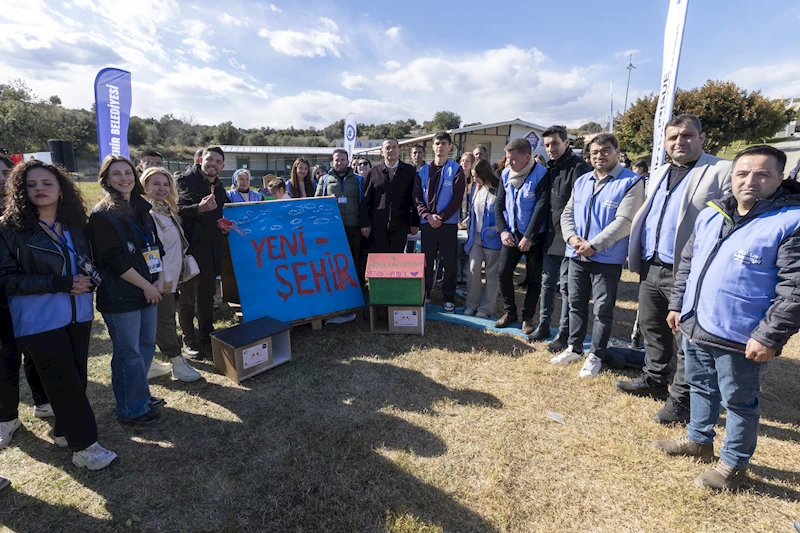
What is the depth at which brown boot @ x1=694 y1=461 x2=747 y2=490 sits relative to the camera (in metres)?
2.27

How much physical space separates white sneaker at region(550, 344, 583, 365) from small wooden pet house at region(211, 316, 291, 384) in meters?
2.67

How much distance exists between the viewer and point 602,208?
3.41 metres

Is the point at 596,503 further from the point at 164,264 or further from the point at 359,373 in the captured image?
the point at 164,264

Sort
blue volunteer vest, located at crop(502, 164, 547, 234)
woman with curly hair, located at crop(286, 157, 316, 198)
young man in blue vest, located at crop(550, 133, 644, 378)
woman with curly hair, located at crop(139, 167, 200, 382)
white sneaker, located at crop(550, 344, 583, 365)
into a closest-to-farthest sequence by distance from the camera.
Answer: woman with curly hair, located at crop(139, 167, 200, 382), young man in blue vest, located at crop(550, 133, 644, 378), white sneaker, located at crop(550, 344, 583, 365), blue volunteer vest, located at crop(502, 164, 547, 234), woman with curly hair, located at crop(286, 157, 316, 198)

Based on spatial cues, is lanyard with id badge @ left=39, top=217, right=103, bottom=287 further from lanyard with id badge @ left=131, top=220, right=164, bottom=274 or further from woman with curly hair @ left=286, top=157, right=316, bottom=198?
woman with curly hair @ left=286, top=157, right=316, bottom=198

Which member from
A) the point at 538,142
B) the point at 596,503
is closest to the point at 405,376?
the point at 596,503

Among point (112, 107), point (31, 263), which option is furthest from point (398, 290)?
point (112, 107)

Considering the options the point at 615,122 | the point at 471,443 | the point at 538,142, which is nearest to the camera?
the point at 471,443

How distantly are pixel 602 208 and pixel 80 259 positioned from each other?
3.89 metres

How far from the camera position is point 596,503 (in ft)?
7.36

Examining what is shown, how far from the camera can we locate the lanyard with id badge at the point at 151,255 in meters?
2.77

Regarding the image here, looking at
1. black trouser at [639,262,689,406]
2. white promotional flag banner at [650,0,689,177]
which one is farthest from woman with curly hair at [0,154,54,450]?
white promotional flag banner at [650,0,689,177]

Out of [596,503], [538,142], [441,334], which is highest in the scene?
[538,142]

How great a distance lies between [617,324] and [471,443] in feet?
10.8
